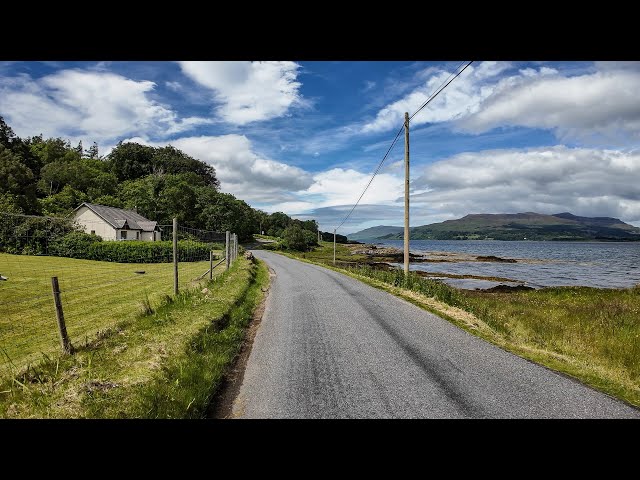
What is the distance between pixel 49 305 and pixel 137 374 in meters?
10.2

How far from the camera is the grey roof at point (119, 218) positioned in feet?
179

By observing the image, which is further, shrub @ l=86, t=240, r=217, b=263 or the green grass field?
shrub @ l=86, t=240, r=217, b=263

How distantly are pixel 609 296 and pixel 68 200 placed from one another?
7556 centimetres

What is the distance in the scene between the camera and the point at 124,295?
15.8 meters

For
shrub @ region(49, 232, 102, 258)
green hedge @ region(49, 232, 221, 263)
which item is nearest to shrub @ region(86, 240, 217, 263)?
green hedge @ region(49, 232, 221, 263)

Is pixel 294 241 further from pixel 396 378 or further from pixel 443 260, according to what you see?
pixel 396 378

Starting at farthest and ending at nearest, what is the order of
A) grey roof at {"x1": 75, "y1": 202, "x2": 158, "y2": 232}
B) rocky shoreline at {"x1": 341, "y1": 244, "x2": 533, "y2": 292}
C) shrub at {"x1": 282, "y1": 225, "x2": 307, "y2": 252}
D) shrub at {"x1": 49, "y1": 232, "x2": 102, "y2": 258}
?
shrub at {"x1": 282, "y1": 225, "x2": 307, "y2": 252} → grey roof at {"x1": 75, "y1": 202, "x2": 158, "y2": 232} → rocky shoreline at {"x1": 341, "y1": 244, "x2": 533, "y2": 292} → shrub at {"x1": 49, "y1": 232, "x2": 102, "y2": 258}

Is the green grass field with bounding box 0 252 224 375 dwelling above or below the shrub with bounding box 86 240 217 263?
below

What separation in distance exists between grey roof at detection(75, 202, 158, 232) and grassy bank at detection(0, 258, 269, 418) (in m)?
51.9

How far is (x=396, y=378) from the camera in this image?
614 centimetres

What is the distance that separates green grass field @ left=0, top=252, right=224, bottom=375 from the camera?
28.1 feet

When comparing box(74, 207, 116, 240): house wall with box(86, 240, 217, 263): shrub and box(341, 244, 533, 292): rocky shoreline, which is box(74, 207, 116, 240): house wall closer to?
box(86, 240, 217, 263): shrub
